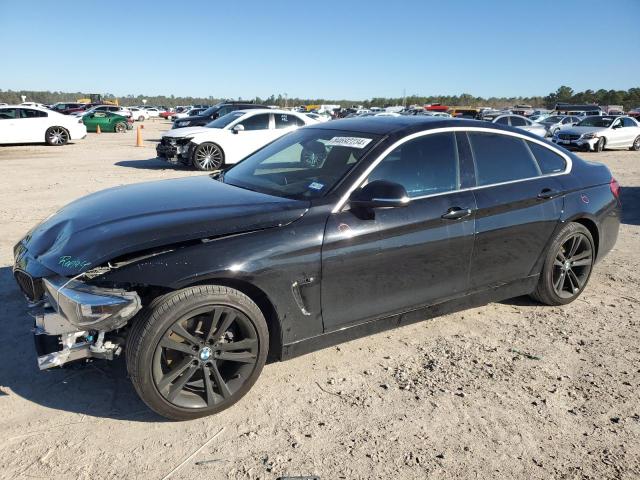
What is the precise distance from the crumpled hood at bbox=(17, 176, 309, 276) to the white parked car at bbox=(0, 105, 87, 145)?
17.3 meters

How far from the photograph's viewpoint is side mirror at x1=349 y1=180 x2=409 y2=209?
3.17m

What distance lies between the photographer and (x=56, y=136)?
19.6 m

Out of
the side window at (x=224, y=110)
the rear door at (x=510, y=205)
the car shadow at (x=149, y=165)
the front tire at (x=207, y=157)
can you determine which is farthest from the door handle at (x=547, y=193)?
the side window at (x=224, y=110)

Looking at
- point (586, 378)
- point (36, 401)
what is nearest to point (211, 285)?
point (36, 401)

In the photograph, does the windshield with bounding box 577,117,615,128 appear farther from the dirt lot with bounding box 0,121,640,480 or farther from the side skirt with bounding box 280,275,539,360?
the side skirt with bounding box 280,275,539,360

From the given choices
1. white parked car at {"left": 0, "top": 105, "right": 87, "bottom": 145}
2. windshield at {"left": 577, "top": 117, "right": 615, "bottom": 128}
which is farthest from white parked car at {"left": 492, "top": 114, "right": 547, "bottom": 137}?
white parked car at {"left": 0, "top": 105, "right": 87, "bottom": 145}

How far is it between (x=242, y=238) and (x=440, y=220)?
57.1 inches

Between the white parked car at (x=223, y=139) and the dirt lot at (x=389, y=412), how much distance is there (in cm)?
891

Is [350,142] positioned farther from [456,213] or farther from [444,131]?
[456,213]

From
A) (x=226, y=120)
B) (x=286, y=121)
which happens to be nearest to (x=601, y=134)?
(x=286, y=121)

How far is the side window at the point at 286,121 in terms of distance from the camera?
1402cm

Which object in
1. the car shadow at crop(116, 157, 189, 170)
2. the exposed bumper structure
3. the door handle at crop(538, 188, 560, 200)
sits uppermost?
the door handle at crop(538, 188, 560, 200)

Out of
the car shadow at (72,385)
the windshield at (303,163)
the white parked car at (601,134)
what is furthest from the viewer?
the white parked car at (601,134)

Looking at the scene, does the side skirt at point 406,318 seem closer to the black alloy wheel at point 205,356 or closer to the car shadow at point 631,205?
the black alloy wheel at point 205,356
